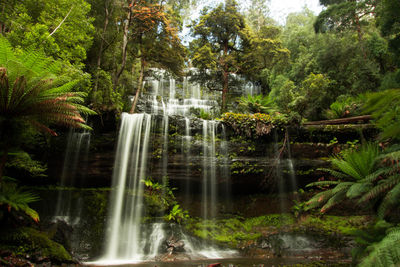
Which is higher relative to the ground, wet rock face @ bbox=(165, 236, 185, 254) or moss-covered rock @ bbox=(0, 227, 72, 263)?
moss-covered rock @ bbox=(0, 227, 72, 263)

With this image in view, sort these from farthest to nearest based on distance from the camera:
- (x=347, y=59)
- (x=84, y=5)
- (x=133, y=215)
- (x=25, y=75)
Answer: (x=347, y=59) → (x=84, y=5) → (x=133, y=215) → (x=25, y=75)

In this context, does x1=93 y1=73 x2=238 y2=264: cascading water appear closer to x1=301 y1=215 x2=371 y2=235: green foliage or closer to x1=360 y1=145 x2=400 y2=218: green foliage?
x1=301 y1=215 x2=371 y2=235: green foliage

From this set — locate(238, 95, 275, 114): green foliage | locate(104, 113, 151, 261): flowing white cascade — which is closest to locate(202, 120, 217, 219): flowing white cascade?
locate(104, 113, 151, 261): flowing white cascade

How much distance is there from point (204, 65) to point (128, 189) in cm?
737

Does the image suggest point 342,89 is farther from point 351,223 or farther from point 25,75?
point 25,75

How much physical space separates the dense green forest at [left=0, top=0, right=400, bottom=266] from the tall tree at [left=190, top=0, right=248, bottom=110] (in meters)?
0.05

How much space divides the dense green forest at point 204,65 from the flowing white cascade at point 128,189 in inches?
42.3

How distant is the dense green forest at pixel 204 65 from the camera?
4.08m

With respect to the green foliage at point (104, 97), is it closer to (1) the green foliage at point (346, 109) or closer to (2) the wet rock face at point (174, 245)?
(2) the wet rock face at point (174, 245)

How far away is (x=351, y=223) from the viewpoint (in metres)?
7.13

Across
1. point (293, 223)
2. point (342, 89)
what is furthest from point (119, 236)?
point (342, 89)

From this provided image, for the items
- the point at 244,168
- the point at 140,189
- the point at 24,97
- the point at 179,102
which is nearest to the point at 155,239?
the point at 140,189

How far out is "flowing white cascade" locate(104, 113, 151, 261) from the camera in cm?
648

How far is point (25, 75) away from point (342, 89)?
12455 millimetres
